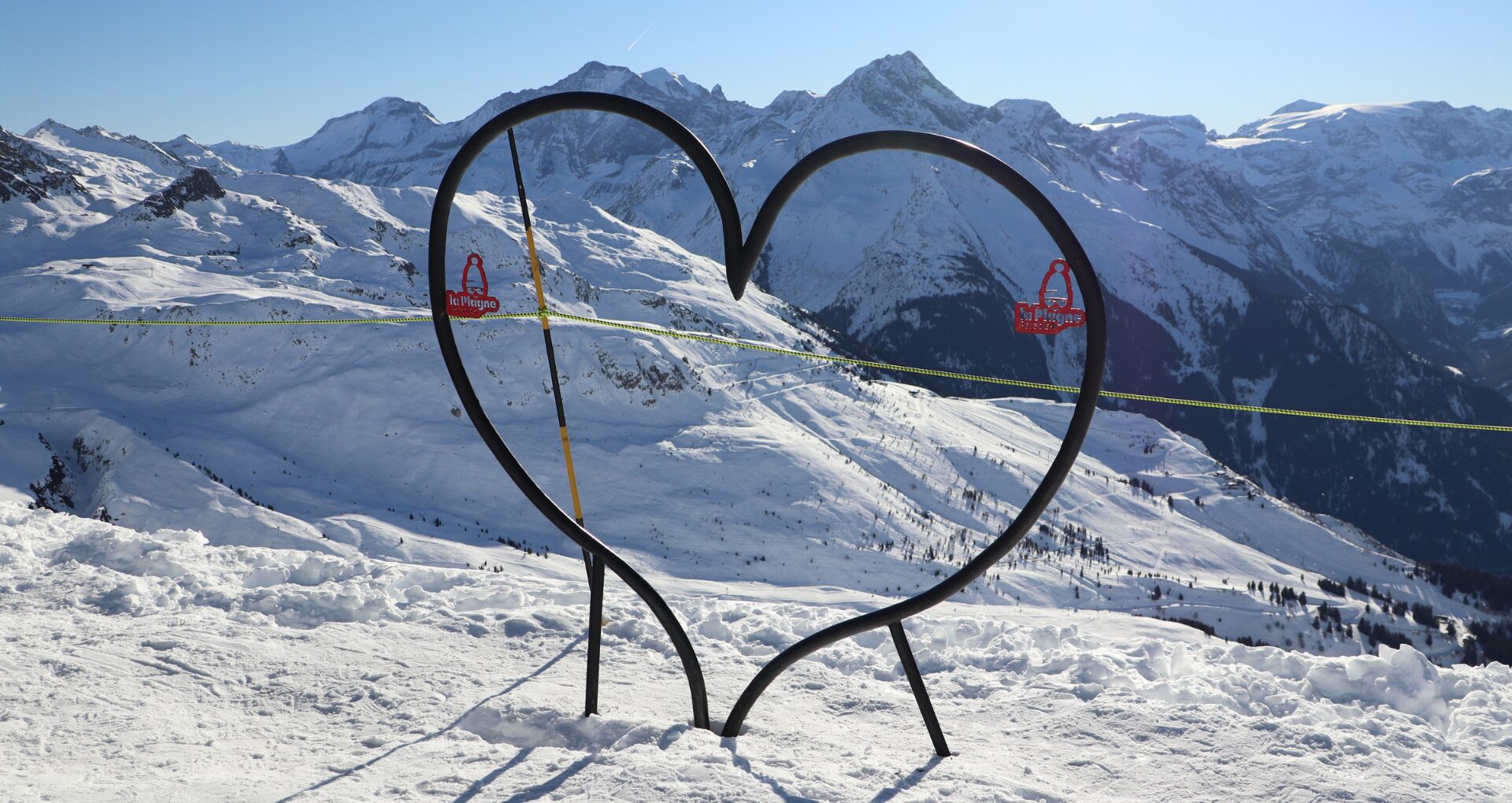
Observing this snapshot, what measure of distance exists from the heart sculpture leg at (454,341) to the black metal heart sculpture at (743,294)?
2cm

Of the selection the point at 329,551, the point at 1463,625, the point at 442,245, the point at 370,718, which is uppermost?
the point at 442,245

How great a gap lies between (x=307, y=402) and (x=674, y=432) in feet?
96.3

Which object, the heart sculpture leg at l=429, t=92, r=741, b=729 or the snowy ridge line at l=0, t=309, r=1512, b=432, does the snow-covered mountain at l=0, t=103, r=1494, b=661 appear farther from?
the heart sculpture leg at l=429, t=92, r=741, b=729

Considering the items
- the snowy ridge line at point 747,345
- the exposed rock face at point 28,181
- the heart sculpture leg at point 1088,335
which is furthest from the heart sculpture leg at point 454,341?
the exposed rock face at point 28,181

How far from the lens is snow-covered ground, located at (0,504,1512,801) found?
871cm

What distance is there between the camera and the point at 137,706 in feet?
31.0

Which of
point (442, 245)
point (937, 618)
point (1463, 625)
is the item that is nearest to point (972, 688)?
point (937, 618)

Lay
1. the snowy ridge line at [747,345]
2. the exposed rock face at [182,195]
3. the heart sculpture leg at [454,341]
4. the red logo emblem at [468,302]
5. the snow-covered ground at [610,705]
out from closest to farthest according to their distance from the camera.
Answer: the snow-covered ground at [610,705] < the heart sculpture leg at [454,341] < the red logo emblem at [468,302] < the snowy ridge line at [747,345] < the exposed rock face at [182,195]

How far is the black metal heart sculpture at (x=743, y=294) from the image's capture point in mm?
8594

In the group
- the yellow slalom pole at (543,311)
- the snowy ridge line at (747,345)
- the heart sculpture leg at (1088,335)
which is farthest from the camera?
the snowy ridge line at (747,345)

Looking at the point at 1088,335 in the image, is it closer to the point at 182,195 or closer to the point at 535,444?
the point at 535,444

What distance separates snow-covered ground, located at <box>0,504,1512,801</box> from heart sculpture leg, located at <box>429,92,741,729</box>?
0.98m

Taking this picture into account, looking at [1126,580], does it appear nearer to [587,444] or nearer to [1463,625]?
[587,444]

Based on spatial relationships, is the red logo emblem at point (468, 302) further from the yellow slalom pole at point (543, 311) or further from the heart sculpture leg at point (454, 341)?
the yellow slalom pole at point (543, 311)
